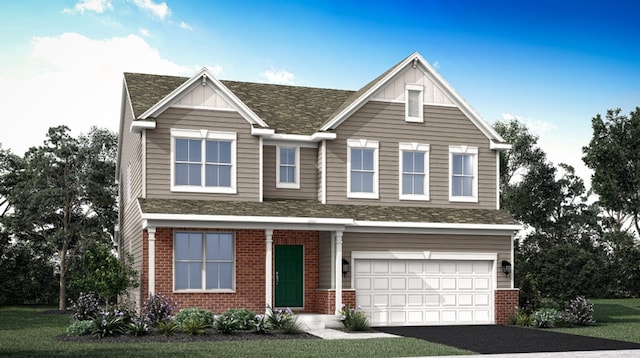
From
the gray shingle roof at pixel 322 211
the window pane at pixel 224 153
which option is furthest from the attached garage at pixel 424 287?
the window pane at pixel 224 153

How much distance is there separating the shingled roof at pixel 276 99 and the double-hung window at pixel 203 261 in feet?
13.8

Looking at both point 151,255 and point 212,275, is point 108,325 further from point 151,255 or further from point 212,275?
point 212,275

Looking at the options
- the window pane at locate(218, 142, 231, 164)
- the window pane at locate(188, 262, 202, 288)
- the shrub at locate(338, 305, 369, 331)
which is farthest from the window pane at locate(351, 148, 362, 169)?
the window pane at locate(188, 262, 202, 288)

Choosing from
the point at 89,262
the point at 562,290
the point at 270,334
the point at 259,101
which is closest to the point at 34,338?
the point at 89,262

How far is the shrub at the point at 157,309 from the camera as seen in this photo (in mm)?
22047

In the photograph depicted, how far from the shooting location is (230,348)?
17.9 metres

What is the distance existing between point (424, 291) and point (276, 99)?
8.84 metres

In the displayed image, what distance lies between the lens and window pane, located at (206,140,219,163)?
25391 mm

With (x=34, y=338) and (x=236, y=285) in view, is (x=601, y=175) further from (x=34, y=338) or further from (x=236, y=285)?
(x=34, y=338)

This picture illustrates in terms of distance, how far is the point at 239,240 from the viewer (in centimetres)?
2495

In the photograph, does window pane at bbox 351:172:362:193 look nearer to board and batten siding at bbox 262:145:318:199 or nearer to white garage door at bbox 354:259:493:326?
board and batten siding at bbox 262:145:318:199

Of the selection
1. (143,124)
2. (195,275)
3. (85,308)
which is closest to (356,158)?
(195,275)

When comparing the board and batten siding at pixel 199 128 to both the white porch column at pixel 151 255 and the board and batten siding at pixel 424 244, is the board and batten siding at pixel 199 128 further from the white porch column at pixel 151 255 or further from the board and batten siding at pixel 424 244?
the board and batten siding at pixel 424 244

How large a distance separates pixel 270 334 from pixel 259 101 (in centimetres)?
1027
